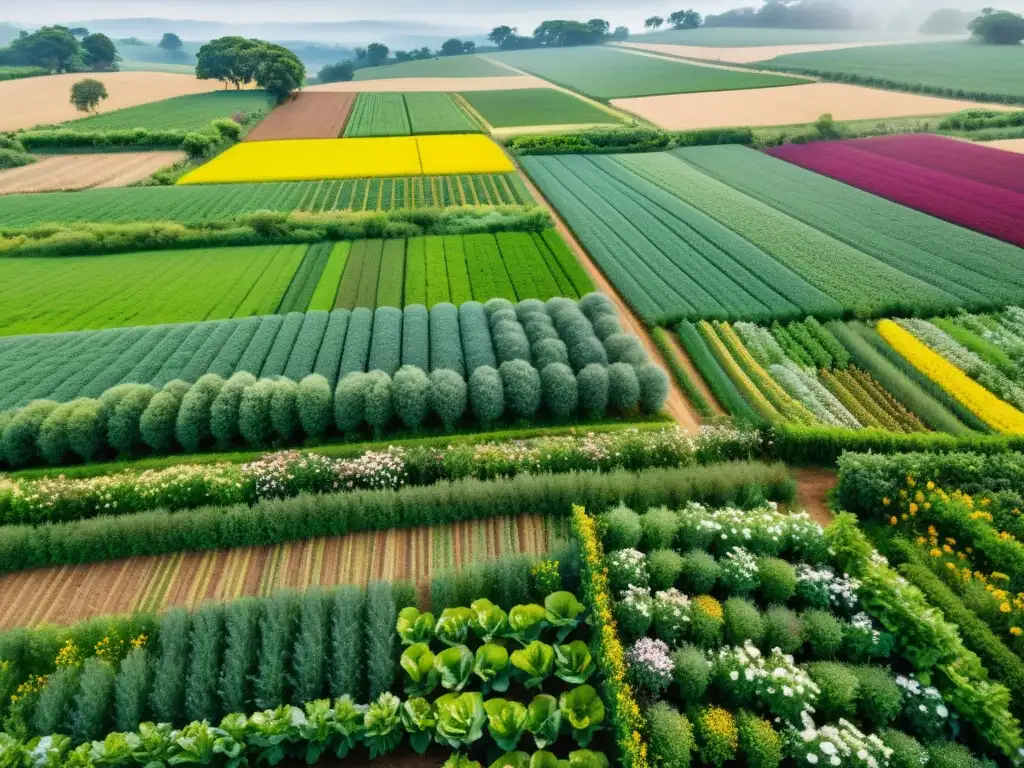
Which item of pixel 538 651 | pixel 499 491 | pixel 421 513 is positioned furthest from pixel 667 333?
pixel 538 651

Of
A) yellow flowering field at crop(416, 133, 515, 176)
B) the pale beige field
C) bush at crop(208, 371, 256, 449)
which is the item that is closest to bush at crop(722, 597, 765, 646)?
bush at crop(208, 371, 256, 449)

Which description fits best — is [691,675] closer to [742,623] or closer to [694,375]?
[742,623]

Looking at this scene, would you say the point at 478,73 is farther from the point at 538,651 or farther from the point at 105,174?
the point at 538,651

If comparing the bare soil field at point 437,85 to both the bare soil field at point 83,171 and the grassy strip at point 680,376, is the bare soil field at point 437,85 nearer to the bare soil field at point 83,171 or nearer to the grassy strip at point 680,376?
the bare soil field at point 83,171

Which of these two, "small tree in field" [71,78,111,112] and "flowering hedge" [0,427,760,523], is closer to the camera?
"flowering hedge" [0,427,760,523]

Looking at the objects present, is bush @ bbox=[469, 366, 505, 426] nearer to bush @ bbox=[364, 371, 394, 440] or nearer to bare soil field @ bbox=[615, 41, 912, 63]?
bush @ bbox=[364, 371, 394, 440]

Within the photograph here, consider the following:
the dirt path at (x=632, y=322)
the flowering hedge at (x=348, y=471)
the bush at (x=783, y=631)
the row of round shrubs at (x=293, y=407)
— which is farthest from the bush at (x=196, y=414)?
the bush at (x=783, y=631)

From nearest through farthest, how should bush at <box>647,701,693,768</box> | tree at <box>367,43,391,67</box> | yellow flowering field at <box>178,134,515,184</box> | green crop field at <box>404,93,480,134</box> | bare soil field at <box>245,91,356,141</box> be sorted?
bush at <box>647,701,693,768</box>, yellow flowering field at <box>178,134,515,184</box>, bare soil field at <box>245,91,356,141</box>, green crop field at <box>404,93,480,134</box>, tree at <box>367,43,391,67</box>

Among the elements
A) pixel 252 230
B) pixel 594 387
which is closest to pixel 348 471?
pixel 594 387
